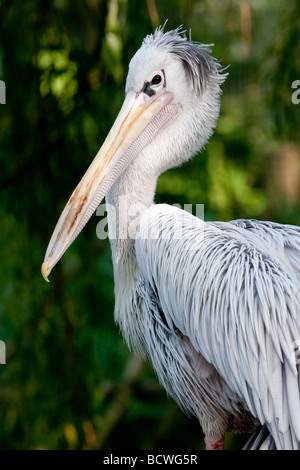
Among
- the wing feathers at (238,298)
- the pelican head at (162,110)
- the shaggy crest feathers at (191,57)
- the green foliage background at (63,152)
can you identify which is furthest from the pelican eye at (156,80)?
the green foliage background at (63,152)

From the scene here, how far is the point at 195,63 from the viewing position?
328cm

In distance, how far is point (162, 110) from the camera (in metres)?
3.29

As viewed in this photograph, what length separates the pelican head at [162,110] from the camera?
317cm

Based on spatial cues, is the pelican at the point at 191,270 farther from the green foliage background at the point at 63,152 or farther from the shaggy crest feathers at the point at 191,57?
the green foliage background at the point at 63,152

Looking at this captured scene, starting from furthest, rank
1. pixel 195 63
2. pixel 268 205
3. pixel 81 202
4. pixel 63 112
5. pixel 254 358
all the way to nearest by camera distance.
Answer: pixel 268 205 < pixel 63 112 < pixel 195 63 < pixel 81 202 < pixel 254 358

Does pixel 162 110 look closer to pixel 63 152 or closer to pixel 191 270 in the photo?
pixel 191 270

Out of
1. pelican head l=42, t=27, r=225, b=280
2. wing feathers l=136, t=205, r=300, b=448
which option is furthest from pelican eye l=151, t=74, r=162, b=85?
wing feathers l=136, t=205, r=300, b=448

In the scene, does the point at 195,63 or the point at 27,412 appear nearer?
the point at 195,63

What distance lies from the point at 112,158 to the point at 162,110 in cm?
35

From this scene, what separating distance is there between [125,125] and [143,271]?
0.64 meters

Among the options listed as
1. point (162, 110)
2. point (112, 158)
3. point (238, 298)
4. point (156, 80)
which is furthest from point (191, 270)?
point (156, 80)

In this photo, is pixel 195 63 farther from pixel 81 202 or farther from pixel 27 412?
pixel 27 412

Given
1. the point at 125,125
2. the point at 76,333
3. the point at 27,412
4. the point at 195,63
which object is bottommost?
the point at 27,412
